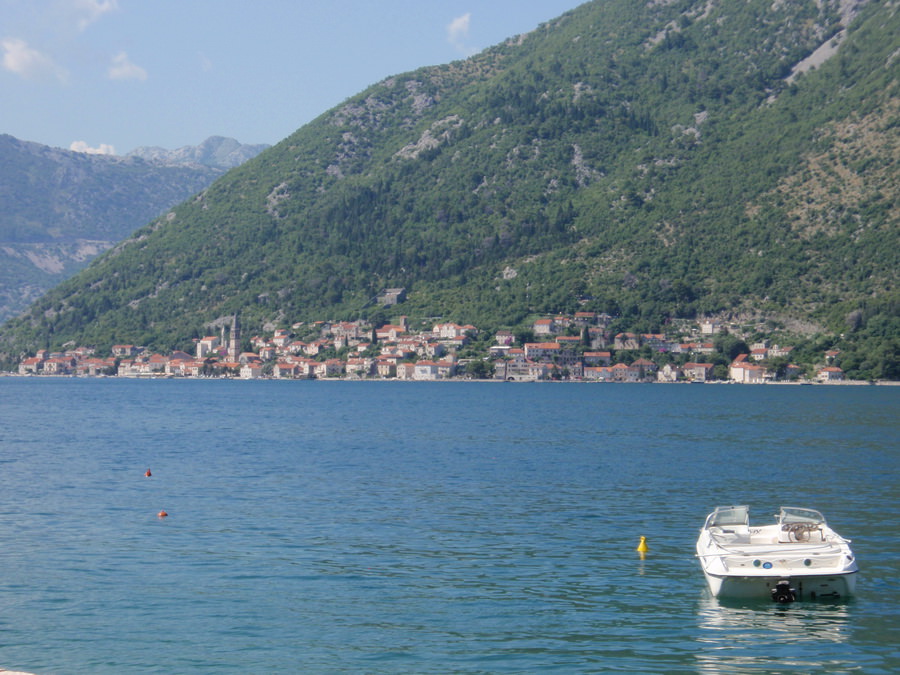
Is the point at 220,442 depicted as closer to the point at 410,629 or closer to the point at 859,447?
the point at 859,447

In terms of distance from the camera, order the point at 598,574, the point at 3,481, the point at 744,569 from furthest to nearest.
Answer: the point at 3,481 < the point at 598,574 < the point at 744,569

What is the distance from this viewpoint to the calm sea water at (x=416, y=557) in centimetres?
1962

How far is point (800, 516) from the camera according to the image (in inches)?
1009

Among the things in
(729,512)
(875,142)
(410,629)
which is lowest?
(410,629)

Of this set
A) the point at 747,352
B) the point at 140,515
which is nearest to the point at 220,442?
the point at 140,515

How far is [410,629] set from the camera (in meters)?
20.8

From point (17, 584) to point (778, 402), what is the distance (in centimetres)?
10848

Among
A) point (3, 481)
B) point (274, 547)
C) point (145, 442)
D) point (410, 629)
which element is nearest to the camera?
point (410, 629)

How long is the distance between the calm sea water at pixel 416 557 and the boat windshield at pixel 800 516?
185cm

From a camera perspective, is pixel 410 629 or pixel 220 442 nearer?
pixel 410 629

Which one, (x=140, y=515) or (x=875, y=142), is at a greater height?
(x=875, y=142)

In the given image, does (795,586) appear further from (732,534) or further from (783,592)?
(732,534)

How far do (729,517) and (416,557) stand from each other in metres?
8.42

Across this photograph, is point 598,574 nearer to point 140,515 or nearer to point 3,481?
point 140,515
